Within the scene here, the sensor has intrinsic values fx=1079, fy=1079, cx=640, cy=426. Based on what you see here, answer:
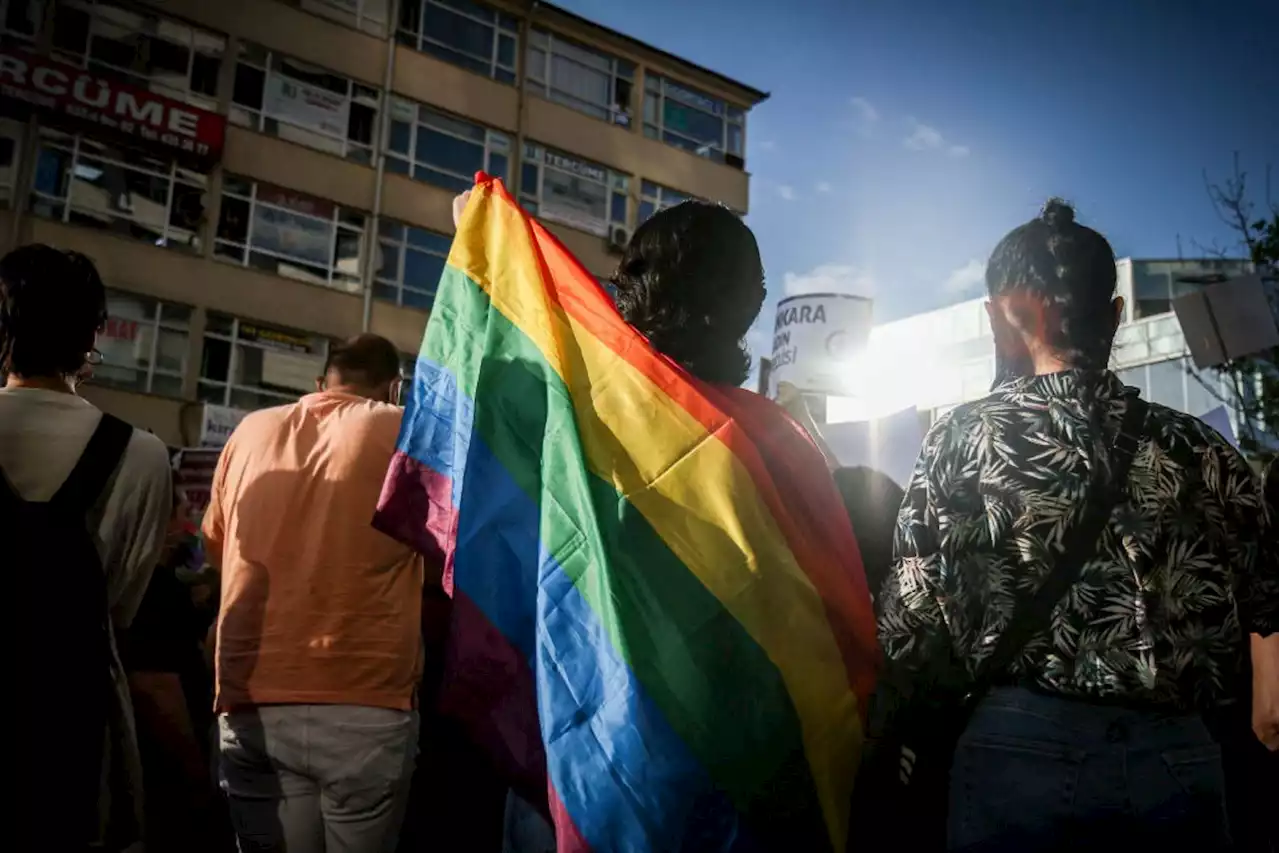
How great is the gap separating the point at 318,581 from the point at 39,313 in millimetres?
1009

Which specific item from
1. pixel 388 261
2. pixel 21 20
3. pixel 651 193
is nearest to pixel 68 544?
pixel 21 20

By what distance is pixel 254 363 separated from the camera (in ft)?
69.9

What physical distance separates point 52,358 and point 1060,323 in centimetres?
228

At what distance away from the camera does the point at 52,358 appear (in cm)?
256

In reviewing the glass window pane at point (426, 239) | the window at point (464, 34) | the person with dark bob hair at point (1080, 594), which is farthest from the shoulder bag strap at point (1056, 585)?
the window at point (464, 34)

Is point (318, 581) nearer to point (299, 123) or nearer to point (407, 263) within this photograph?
point (407, 263)

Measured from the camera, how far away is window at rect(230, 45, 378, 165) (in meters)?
21.9

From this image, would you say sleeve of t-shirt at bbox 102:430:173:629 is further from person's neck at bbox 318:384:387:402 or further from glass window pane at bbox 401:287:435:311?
glass window pane at bbox 401:287:435:311

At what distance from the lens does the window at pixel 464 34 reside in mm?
24500

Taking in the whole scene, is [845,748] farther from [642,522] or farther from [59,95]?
[59,95]

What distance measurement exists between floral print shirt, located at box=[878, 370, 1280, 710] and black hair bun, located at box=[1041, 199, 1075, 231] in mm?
338

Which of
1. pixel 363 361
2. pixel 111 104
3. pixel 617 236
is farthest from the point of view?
pixel 617 236

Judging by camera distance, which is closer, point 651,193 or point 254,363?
point 254,363

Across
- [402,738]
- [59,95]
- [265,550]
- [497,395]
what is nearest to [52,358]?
[265,550]
